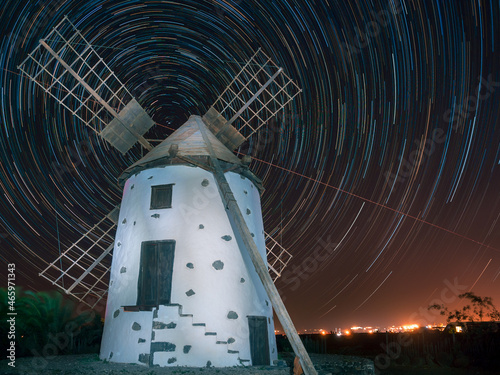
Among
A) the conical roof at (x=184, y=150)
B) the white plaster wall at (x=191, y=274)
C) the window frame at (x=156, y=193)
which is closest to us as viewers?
the white plaster wall at (x=191, y=274)

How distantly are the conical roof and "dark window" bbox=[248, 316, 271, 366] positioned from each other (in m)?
5.22

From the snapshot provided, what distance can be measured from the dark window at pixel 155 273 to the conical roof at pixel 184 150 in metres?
2.89

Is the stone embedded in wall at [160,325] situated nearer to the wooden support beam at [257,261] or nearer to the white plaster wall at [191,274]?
the white plaster wall at [191,274]

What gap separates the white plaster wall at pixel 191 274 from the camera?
10289mm

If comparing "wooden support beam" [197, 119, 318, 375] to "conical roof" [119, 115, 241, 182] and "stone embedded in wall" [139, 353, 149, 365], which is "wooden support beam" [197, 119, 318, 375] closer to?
"conical roof" [119, 115, 241, 182]

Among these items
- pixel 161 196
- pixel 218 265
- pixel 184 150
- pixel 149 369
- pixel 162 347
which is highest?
pixel 184 150

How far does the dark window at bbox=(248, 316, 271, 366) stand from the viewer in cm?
1078

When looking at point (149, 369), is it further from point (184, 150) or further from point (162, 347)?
point (184, 150)

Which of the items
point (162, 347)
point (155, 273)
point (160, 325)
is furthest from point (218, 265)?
point (162, 347)

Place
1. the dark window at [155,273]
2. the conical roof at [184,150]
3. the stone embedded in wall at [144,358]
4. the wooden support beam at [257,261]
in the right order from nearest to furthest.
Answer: the wooden support beam at [257,261]
the stone embedded in wall at [144,358]
the dark window at [155,273]
the conical roof at [184,150]

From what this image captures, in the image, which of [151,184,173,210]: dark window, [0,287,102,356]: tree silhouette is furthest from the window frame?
[0,287,102,356]: tree silhouette

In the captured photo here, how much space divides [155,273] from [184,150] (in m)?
4.31

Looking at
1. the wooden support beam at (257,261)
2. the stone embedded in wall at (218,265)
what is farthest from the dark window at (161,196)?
the stone embedded in wall at (218,265)

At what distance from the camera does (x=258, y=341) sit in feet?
36.1
